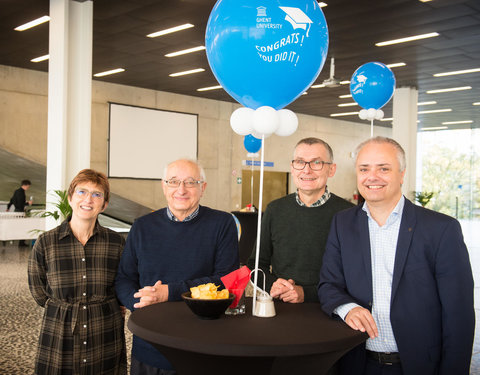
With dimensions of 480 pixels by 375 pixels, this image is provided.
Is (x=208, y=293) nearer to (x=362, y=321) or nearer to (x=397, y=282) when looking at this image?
(x=362, y=321)

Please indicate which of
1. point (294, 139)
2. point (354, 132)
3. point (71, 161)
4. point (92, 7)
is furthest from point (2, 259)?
point (354, 132)

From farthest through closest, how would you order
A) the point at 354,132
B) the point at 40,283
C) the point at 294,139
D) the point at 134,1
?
the point at 354,132, the point at 294,139, the point at 134,1, the point at 40,283

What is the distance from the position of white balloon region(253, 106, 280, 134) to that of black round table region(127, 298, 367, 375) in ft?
2.67

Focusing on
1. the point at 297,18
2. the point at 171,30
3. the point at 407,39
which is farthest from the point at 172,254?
the point at 407,39

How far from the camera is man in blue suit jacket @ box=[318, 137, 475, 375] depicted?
1888mm

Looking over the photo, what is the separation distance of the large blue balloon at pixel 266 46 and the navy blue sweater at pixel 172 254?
0.65m

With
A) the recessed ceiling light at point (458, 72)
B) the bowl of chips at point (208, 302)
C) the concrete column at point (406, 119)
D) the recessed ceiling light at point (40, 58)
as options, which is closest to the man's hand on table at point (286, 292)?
the bowl of chips at point (208, 302)

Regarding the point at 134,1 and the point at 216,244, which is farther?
the point at 134,1

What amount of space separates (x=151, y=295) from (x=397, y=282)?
Result: 102cm

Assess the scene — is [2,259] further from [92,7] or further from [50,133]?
[92,7]

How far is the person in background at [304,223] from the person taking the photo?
253 centimetres

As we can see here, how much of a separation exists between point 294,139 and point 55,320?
58.8 ft

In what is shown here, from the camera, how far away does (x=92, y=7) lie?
8.17 metres

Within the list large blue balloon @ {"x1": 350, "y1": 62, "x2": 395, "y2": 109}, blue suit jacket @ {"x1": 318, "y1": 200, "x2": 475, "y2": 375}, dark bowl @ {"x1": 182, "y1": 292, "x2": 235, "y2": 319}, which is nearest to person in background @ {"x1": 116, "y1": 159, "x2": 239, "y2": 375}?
dark bowl @ {"x1": 182, "y1": 292, "x2": 235, "y2": 319}
